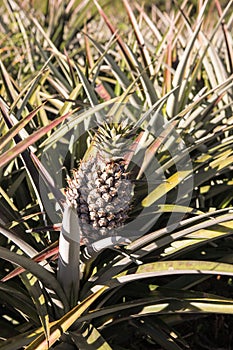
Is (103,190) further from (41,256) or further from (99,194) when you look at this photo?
(41,256)

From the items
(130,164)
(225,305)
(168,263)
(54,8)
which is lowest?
(225,305)

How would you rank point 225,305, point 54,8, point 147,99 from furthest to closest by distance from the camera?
point 54,8, point 147,99, point 225,305

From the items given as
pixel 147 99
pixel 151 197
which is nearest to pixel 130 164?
pixel 151 197

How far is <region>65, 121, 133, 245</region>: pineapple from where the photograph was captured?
2.94 ft

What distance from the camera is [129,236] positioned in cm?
98

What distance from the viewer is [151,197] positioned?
1043 millimetres

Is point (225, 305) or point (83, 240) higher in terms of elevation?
point (83, 240)

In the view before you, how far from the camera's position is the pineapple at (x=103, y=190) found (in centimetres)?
90

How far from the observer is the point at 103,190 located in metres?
0.89

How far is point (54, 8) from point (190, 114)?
4.17ft

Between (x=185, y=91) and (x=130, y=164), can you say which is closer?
(x=130, y=164)

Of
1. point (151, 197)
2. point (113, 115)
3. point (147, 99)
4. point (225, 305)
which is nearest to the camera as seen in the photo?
point (225, 305)

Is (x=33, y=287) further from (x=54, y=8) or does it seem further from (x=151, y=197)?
(x=54, y=8)

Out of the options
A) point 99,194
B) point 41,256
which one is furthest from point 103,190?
point 41,256
